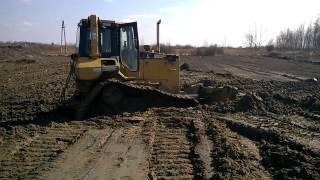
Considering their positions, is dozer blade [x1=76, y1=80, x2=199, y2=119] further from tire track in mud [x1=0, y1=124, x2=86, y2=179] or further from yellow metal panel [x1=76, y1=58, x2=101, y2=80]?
tire track in mud [x1=0, y1=124, x2=86, y2=179]

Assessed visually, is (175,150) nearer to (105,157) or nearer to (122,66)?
(105,157)

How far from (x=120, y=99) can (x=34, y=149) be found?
11.9 ft

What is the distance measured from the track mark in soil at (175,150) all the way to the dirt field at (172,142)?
14mm

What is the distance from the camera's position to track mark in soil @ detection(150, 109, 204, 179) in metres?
6.43

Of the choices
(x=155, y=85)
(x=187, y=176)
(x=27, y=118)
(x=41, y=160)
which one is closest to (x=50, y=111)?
(x=27, y=118)

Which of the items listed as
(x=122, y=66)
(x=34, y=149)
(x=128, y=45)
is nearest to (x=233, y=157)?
(x=34, y=149)

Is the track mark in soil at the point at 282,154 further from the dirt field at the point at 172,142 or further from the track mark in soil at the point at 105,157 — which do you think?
the track mark in soil at the point at 105,157

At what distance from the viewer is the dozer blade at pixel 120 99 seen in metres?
11.0

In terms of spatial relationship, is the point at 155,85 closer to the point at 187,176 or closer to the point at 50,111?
the point at 50,111

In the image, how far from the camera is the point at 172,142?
819 cm

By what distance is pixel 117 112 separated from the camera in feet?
36.7

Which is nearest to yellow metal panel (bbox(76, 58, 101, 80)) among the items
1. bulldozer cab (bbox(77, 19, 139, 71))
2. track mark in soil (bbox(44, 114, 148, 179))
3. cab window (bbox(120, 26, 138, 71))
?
bulldozer cab (bbox(77, 19, 139, 71))

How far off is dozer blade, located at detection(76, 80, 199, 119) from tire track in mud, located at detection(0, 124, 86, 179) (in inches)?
51.2

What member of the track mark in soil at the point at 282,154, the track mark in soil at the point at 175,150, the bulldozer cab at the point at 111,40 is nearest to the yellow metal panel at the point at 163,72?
the bulldozer cab at the point at 111,40
